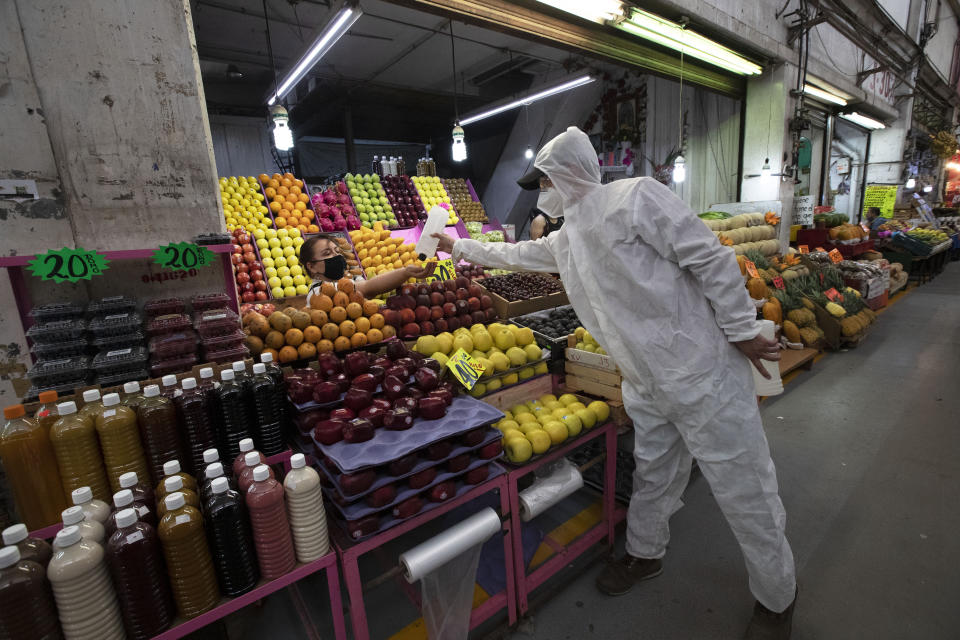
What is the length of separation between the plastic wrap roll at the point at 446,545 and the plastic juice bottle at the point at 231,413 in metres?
0.79

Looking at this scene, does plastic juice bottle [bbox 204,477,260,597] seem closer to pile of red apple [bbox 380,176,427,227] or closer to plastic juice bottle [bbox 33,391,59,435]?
plastic juice bottle [bbox 33,391,59,435]

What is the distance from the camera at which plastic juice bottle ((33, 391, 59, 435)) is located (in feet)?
4.77

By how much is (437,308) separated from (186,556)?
1887 mm

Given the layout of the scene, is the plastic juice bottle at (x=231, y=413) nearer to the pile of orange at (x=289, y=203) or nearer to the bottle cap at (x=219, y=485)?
the bottle cap at (x=219, y=485)

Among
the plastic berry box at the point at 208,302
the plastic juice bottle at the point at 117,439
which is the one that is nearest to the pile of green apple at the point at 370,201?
the plastic berry box at the point at 208,302

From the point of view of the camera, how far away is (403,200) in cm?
660

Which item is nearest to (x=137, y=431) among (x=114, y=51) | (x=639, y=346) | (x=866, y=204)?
(x=114, y=51)

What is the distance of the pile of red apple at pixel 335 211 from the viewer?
223 inches

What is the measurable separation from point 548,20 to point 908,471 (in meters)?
4.75

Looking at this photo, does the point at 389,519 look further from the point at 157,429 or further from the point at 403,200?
the point at 403,200

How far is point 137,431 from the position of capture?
1544mm

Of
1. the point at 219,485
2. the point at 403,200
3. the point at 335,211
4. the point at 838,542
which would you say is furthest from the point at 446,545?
the point at 403,200

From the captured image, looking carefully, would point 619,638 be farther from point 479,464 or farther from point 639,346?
point 639,346

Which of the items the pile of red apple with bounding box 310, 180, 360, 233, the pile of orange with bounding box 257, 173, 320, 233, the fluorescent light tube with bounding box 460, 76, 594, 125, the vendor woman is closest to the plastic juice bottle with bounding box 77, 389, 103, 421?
the vendor woman
